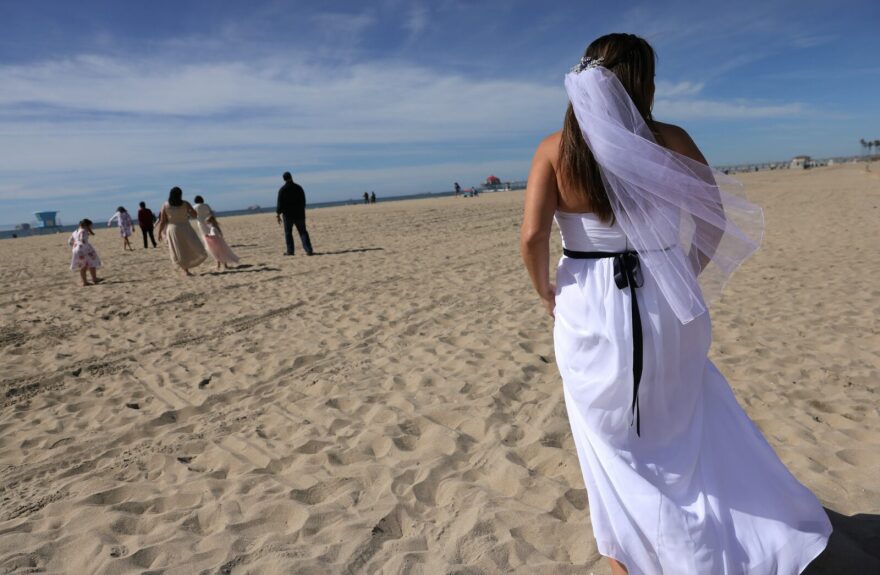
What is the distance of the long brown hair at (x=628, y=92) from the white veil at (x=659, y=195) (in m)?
0.04

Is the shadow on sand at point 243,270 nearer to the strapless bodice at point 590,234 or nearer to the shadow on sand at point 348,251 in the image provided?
the shadow on sand at point 348,251

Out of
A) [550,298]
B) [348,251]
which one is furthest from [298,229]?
[550,298]

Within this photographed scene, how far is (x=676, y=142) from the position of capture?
1987 millimetres

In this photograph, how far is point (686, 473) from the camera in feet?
6.52

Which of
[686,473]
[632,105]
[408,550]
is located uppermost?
[632,105]

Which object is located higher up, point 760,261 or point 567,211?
point 567,211

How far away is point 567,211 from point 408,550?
5.41 feet

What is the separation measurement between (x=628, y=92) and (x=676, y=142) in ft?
0.86

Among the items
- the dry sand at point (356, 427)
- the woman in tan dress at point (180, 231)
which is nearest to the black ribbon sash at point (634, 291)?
the dry sand at point (356, 427)

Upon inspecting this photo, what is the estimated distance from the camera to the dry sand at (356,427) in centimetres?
252

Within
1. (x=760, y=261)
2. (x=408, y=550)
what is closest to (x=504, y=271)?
(x=760, y=261)

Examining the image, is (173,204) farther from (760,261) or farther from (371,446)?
(760,261)

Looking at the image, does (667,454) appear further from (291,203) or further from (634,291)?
(291,203)

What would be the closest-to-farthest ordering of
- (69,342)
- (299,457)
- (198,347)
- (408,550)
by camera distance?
(408,550) → (299,457) → (198,347) → (69,342)
